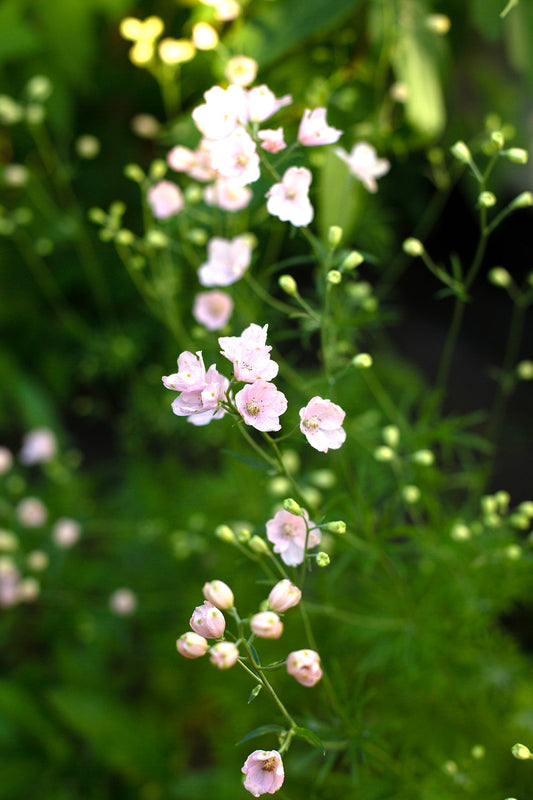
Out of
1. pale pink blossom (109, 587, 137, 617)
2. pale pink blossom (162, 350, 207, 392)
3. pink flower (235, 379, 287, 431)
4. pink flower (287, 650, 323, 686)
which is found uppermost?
pale pink blossom (162, 350, 207, 392)

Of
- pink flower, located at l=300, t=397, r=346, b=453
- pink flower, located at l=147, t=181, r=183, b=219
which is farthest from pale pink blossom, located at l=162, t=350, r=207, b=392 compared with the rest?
pink flower, located at l=147, t=181, r=183, b=219

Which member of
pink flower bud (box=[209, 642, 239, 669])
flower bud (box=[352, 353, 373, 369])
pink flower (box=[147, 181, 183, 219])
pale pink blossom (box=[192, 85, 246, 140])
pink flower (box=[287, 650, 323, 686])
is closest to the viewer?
pink flower bud (box=[209, 642, 239, 669])

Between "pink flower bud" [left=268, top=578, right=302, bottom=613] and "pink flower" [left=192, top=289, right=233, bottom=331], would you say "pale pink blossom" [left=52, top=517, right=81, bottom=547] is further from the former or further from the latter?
"pink flower bud" [left=268, top=578, right=302, bottom=613]

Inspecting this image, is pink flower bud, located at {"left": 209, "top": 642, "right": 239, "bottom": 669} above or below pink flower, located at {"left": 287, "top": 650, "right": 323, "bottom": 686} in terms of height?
above

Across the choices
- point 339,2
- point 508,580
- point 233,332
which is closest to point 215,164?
point 233,332

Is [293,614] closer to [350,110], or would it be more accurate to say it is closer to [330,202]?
[330,202]

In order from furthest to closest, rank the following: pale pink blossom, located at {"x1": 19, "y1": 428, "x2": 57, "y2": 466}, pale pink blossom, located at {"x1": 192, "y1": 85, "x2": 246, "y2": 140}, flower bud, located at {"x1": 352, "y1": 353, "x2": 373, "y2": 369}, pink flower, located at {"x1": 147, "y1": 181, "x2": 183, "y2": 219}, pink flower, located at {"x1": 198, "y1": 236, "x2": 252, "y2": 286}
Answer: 1. pale pink blossom, located at {"x1": 19, "y1": 428, "x2": 57, "y2": 466}
2. pink flower, located at {"x1": 147, "y1": 181, "x2": 183, "y2": 219}
3. pink flower, located at {"x1": 198, "y1": 236, "x2": 252, "y2": 286}
4. flower bud, located at {"x1": 352, "y1": 353, "x2": 373, "y2": 369}
5. pale pink blossom, located at {"x1": 192, "y1": 85, "x2": 246, "y2": 140}

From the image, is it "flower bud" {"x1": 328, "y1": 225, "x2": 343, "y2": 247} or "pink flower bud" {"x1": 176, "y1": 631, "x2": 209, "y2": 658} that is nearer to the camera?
"pink flower bud" {"x1": 176, "y1": 631, "x2": 209, "y2": 658}
